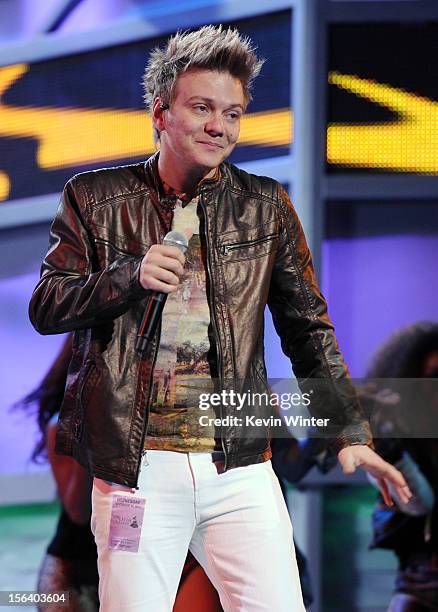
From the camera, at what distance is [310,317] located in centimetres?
201

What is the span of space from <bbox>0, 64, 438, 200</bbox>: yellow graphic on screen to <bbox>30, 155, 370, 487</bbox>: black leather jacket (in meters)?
1.21

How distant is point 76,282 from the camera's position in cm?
177

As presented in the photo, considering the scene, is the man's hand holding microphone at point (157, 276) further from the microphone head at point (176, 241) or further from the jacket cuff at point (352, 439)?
the jacket cuff at point (352, 439)

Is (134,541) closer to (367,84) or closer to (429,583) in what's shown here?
(429,583)

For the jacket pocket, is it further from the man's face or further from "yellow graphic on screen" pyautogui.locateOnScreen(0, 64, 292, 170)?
"yellow graphic on screen" pyautogui.locateOnScreen(0, 64, 292, 170)

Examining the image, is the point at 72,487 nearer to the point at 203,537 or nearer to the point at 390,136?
the point at 203,537

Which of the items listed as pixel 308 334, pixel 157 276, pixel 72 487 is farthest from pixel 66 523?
pixel 157 276

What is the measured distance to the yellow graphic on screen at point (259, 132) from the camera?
3.17 m

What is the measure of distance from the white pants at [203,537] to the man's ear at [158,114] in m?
0.69

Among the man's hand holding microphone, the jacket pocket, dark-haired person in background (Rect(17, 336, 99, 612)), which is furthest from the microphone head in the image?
dark-haired person in background (Rect(17, 336, 99, 612))

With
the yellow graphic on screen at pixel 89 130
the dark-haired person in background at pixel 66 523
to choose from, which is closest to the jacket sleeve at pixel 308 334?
the yellow graphic on screen at pixel 89 130

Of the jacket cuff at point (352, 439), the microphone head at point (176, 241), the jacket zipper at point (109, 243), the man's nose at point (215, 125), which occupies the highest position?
the man's nose at point (215, 125)

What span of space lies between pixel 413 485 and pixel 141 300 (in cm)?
167

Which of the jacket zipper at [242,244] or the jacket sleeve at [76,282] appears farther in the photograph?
the jacket zipper at [242,244]
